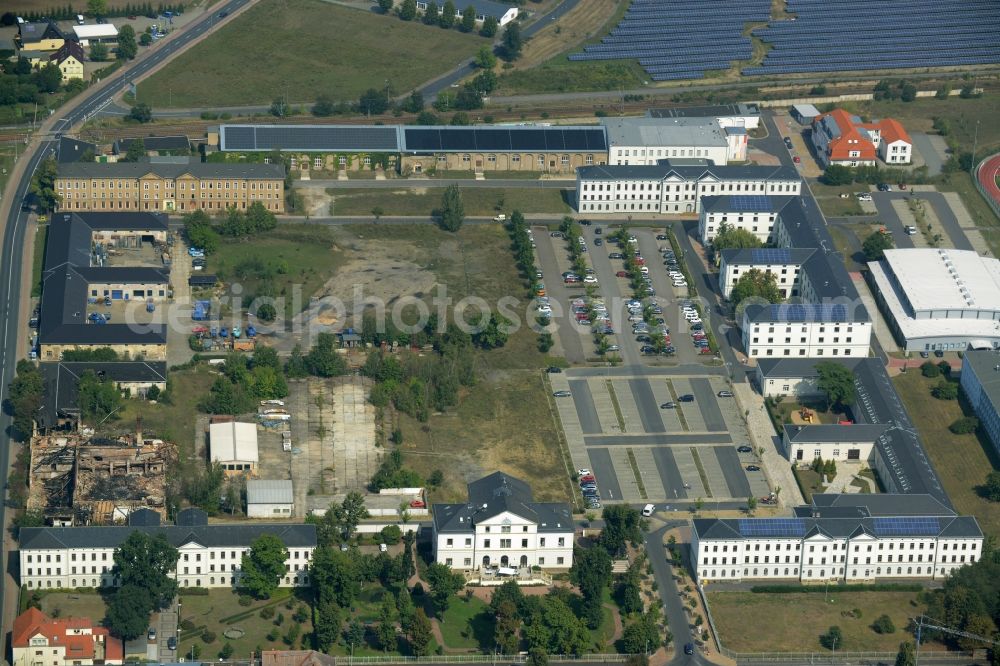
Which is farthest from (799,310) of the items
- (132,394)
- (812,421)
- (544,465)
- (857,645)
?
(132,394)

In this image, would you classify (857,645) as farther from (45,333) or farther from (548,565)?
(45,333)

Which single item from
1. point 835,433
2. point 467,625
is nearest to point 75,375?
point 467,625

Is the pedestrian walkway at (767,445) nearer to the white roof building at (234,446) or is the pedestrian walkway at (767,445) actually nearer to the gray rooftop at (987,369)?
the gray rooftop at (987,369)

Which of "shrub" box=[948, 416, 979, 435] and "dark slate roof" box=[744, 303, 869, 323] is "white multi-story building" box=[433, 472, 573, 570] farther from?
"shrub" box=[948, 416, 979, 435]

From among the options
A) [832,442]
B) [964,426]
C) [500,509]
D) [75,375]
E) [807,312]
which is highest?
[807,312]

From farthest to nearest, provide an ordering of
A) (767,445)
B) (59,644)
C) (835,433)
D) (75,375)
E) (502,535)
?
1. (75,375)
2. (767,445)
3. (835,433)
4. (502,535)
5. (59,644)

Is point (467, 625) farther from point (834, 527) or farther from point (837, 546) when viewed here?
point (834, 527)
